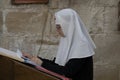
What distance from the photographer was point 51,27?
613cm

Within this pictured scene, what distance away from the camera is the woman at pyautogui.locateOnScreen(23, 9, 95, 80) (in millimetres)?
3814

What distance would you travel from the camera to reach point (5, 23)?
6027 mm

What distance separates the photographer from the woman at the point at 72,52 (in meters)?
3.81

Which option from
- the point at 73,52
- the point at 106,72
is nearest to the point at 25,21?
the point at 106,72

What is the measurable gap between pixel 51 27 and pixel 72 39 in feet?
7.13

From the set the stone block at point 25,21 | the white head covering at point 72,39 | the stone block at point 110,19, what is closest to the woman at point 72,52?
the white head covering at point 72,39

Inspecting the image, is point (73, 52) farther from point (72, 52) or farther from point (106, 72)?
point (106, 72)

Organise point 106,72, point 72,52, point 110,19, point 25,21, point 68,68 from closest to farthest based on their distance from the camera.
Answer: point 68,68 → point 72,52 → point 25,21 → point 110,19 → point 106,72

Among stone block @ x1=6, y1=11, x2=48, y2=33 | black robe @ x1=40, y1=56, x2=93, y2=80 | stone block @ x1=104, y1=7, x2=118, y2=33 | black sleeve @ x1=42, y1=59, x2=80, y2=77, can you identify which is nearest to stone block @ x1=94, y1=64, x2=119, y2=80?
stone block @ x1=104, y1=7, x2=118, y2=33

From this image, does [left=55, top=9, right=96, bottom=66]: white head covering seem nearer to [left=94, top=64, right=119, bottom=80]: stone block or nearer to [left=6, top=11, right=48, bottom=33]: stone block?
[left=6, top=11, right=48, bottom=33]: stone block

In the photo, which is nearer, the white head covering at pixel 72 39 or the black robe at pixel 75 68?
the black robe at pixel 75 68

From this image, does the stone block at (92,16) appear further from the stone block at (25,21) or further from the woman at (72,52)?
the woman at (72,52)

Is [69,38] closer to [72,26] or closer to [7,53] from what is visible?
[72,26]

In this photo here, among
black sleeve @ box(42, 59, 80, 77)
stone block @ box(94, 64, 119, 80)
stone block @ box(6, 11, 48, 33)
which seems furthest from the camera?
stone block @ box(94, 64, 119, 80)
